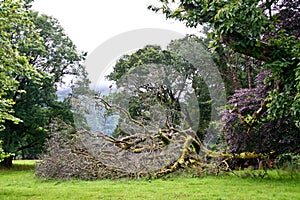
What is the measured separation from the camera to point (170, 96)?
18.4 m

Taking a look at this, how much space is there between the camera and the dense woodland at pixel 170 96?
4609mm

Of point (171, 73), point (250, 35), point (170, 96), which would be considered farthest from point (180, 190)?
point (171, 73)

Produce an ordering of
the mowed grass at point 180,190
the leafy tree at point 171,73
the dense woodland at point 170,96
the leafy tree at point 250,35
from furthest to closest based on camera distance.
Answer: the leafy tree at point 171,73 < the mowed grass at point 180,190 < the dense woodland at point 170,96 < the leafy tree at point 250,35

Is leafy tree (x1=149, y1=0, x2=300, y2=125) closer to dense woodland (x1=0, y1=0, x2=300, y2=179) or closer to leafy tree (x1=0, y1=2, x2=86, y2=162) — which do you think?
dense woodland (x1=0, y1=0, x2=300, y2=179)

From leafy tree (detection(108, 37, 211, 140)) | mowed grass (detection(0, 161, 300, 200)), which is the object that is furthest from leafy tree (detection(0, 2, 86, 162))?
mowed grass (detection(0, 161, 300, 200))

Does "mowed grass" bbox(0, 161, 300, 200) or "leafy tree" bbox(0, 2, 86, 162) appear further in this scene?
"leafy tree" bbox(0, 2, 86, 162)

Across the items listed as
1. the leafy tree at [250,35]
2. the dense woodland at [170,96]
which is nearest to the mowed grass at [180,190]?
the dense woodland at [170,96]

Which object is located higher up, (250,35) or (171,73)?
(171,73)

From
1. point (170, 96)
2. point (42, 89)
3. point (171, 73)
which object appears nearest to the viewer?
point (42, 89)

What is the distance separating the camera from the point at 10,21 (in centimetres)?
624

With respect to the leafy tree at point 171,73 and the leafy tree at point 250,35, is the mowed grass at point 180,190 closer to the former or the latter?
the leafy tree at point 250,35

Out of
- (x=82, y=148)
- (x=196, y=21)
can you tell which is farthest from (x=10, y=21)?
(x=82, y=148)

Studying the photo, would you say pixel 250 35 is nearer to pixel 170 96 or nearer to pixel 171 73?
pixel 170 96

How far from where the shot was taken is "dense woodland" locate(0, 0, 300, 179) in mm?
4609
